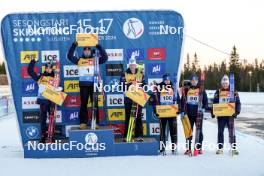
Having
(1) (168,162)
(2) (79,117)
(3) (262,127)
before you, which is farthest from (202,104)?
(3) (262,127)

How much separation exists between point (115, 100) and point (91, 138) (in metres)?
1.34

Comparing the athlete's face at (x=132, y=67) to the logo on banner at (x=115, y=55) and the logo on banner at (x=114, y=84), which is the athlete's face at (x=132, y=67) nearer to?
the logo on banner at (x=115, y=55)

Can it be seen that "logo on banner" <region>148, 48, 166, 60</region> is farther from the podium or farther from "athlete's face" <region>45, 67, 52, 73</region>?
"athlete's face" <region>45, 67, 52, 73</region>

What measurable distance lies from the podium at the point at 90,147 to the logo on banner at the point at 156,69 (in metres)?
1.71

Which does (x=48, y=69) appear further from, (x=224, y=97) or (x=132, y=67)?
(x=224, y=97)

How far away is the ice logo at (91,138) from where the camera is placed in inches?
333

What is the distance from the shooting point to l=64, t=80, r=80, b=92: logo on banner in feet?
30.8

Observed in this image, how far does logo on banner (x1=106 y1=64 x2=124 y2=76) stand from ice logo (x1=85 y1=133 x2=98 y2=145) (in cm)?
159

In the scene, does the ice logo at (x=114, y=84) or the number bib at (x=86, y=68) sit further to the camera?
the ice logo at (x=114, y=84)

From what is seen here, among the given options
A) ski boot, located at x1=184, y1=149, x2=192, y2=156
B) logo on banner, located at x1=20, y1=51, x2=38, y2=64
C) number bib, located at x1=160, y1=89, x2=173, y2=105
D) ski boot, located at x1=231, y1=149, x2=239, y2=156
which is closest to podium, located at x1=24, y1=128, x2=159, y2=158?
ski boot, located at x1=184, y1=149, x2=192, y2=156

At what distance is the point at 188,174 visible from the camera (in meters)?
6.82

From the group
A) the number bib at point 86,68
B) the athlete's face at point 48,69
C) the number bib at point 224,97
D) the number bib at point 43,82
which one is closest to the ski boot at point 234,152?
the number bib at point 224,97

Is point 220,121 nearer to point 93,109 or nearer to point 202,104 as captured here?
point 202,104

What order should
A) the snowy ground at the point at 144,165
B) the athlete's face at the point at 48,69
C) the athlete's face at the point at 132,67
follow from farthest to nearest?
the athlete's face at the point at 48,69, the athlete's face at the point at 132,67, the snowy ground at the point at 144,165
